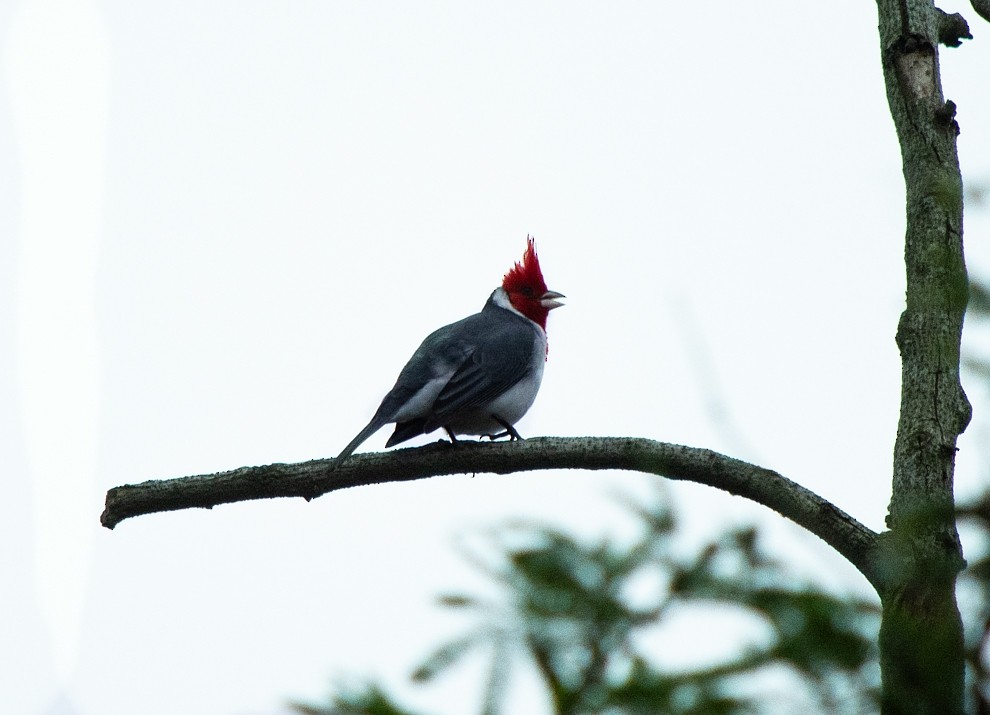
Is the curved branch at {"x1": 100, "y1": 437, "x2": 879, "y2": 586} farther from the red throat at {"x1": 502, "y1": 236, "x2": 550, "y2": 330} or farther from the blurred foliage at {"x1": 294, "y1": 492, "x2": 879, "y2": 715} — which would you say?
the red throat at {"x1": 502, "y1": 236, "x2": 550, "y2": 330}

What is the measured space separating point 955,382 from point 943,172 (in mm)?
756

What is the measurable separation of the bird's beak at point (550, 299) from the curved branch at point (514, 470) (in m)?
2.94

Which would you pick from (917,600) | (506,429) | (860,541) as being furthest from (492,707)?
(506,429)

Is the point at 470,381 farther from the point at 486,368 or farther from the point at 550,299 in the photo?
the point at 550,299

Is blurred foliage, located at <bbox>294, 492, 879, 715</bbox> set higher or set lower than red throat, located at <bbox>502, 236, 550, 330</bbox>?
lower

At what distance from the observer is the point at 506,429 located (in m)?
6.30

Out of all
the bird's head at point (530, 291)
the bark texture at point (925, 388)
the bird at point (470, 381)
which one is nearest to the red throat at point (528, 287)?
the bird's head at point (530, 291)

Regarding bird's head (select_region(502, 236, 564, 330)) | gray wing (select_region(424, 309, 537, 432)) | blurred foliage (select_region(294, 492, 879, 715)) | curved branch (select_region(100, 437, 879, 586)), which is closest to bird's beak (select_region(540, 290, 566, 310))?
bird's head (select_region(502, 236, 564, 330))

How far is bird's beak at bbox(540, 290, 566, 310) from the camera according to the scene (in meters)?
7.77

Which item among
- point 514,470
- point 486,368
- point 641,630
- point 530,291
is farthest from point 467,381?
point 641,630

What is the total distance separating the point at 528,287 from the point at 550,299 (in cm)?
17

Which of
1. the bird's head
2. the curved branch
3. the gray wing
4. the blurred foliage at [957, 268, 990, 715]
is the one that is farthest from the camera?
the bird's head

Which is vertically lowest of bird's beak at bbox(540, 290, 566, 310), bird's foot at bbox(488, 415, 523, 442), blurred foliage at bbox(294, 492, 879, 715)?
blurred foliage at bbox(294, 492, 879, 715)

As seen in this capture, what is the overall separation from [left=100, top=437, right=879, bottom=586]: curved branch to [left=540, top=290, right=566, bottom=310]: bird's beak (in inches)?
116
